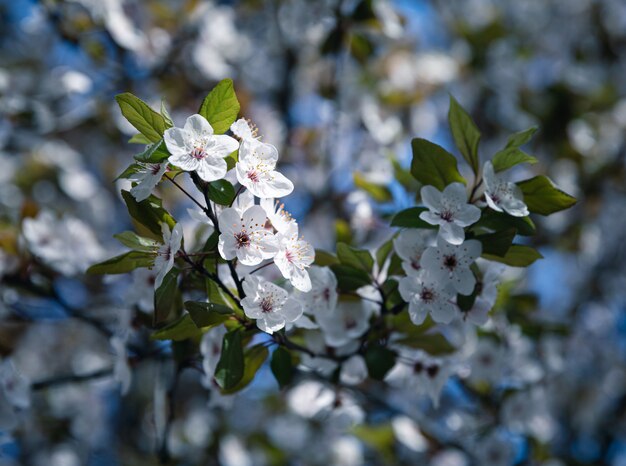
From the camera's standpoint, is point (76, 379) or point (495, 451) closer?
point (76, 379)

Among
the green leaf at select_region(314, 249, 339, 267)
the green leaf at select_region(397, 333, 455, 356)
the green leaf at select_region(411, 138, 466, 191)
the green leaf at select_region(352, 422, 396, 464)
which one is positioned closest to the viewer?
the green leaf at select_region(411, 138, 466, 191)

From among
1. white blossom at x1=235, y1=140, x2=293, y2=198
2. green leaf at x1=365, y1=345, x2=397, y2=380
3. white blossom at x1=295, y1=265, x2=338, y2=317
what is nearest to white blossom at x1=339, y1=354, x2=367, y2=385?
green leaf at x1=365, y1=345, x2=397, y2=380

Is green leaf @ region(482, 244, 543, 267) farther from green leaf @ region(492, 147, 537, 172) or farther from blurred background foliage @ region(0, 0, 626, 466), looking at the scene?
blurred background foliage @ region(0, 0, 626, 466)

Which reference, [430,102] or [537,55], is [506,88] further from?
[537,55]

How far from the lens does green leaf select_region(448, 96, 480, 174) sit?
1437 mm

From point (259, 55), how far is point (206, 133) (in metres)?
2.31

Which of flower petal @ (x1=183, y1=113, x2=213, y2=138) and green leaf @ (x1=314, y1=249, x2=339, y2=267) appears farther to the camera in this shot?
green leaf @ (x1=314, y1=249, x2=339, y2=267)

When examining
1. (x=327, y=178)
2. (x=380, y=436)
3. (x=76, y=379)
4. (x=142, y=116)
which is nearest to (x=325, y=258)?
(x=142, y=116)

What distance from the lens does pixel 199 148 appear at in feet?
3.86

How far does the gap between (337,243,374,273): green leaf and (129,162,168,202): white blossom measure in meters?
0.43

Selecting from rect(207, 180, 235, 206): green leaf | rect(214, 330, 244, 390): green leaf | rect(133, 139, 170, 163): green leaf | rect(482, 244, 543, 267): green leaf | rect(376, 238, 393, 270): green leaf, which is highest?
rect(133, 139, 170, 163): green leaf

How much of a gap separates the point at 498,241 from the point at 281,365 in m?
0.52

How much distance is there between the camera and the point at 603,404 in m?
3.41

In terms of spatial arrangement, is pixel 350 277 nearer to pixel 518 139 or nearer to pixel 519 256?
pixel 519 256
